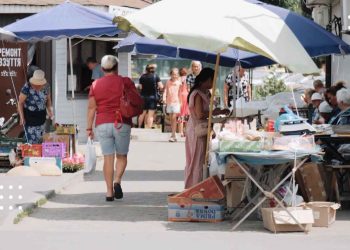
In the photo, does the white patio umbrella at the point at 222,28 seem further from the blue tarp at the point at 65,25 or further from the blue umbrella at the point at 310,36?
the blue tarp at the point at 65,25

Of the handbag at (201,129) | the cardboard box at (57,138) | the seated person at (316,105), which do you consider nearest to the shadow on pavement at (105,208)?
the handbag at (201,129)

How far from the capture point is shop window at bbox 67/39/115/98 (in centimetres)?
2061

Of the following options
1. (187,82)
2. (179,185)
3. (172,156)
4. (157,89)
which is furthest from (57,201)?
(157,89)

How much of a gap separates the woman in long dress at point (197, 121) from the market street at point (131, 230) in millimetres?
628

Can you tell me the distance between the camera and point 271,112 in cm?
1508

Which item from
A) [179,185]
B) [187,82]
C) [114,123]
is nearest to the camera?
[114,123]

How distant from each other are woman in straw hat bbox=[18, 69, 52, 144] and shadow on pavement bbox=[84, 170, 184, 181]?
112cm

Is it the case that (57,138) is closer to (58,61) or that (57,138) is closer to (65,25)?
(65,25)

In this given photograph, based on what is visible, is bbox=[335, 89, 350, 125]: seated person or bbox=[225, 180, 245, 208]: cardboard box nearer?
bbox=[225, 180, 245, 208]: cardboard box

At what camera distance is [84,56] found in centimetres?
2092

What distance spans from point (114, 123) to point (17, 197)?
163 centimetres

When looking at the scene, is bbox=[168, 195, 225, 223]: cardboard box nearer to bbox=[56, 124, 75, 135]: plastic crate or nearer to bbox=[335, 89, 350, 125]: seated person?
bbox=[335, 89, 350, 125]: seated person

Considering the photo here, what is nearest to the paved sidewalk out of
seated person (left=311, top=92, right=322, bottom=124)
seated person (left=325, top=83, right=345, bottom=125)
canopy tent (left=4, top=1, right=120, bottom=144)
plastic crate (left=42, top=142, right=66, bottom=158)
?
plastic crate (left=42, top=142, right=66, bottom=158)

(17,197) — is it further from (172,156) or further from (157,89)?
(157,89)
